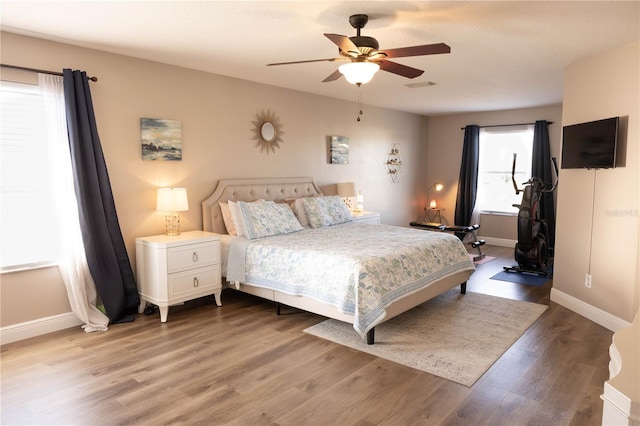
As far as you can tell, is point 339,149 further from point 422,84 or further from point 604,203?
point 604,203

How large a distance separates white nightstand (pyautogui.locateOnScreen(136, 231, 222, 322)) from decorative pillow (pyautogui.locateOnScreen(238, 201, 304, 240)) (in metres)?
0.37

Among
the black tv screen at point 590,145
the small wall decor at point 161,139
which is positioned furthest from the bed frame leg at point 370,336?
the small wall decor at point 161,139

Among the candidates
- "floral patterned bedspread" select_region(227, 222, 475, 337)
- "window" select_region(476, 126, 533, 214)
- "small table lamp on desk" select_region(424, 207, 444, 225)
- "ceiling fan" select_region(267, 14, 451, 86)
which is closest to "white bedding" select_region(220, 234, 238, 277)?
"floral patterned bedspread" select_region(227, 222, 475, 337)

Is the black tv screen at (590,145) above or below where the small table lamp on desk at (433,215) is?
above

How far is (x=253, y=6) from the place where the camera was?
2.77 meters

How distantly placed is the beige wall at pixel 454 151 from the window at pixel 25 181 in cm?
686

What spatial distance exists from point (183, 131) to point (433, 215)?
574 cm

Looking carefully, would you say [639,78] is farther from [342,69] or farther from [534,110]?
[534,110]

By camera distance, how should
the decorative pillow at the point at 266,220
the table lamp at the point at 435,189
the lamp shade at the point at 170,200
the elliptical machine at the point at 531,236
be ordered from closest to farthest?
the lamp shade at the point at 170,200 → the decorative pillow at the point at 266,220 → the elliptical machine at the point at 531,236 → the table lamp at the point at 435,189

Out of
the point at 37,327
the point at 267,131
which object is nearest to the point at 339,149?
the point at 267,131

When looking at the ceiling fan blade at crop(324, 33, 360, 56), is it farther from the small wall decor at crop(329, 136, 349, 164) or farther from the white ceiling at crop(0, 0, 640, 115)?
the small wall decor at crop(329, 136, 349, 164)

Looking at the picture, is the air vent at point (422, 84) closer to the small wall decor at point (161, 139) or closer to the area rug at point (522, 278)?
the area rug at point (522, 278)

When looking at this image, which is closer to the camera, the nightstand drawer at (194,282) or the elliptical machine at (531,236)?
the nightstand drawer at (194,282)

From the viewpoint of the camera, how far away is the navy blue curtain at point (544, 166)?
271 inches
